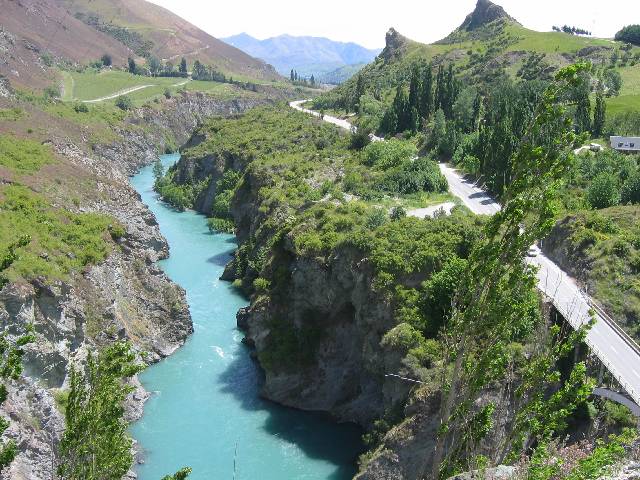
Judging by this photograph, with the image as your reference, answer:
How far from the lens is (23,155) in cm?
6425

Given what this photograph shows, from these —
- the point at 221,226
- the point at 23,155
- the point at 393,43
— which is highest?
the point at 393,43

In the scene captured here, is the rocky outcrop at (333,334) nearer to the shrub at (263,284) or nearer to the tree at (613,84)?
the shrub at (263,284)

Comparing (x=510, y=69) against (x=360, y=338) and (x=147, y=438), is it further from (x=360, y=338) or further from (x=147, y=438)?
(x=147, y=438)

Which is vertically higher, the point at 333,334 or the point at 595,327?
the point at 595,327

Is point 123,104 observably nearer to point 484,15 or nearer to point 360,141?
point 360,141

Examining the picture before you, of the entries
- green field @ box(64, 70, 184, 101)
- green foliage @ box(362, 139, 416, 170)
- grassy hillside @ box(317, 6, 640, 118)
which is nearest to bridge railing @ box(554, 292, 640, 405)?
green foliage @ box(362, 139, 416, 170)

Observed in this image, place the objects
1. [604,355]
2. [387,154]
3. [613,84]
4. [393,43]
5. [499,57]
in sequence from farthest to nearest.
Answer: [393,43] < [499,57] < [613,84] < [387,154] < [604,355]

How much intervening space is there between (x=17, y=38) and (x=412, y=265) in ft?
497

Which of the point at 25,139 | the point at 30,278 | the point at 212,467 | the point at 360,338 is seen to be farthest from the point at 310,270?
the point at 25,139

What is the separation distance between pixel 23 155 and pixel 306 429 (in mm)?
45634

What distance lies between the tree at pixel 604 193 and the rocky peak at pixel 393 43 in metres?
118

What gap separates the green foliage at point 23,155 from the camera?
2360 inches

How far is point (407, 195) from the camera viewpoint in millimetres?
57125

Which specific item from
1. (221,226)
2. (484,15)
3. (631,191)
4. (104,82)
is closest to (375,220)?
(631,191)
